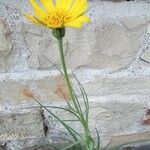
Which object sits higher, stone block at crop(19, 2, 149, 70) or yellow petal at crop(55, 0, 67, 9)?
yellow petal at crop(55, 0, 67, 9)

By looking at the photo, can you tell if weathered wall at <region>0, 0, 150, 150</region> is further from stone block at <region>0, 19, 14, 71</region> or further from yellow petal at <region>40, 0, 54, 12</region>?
yellow petal at <region>40, 0, 54, 12</region>

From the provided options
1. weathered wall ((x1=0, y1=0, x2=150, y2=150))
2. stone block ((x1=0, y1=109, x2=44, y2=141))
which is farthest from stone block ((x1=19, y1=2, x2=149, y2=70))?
stone block ((x1=0, y1=109, x2=44, y2=141))

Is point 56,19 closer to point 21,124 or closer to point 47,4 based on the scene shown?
point 47,4

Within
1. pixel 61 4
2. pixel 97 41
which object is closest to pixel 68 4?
pixel 61 4

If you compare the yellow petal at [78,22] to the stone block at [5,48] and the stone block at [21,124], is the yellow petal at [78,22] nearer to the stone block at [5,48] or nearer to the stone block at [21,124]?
the stone block at [5,48]

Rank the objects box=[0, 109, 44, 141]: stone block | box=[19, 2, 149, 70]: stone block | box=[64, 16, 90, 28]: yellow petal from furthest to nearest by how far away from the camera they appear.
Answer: box=[0, 109, 44, 141]: stone block
box=[19, 2, 149, 70]: stone block
box=[64, 16, 90, 28]: yellow petal

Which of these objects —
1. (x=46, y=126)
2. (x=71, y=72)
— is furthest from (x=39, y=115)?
(x=71, y=72)
